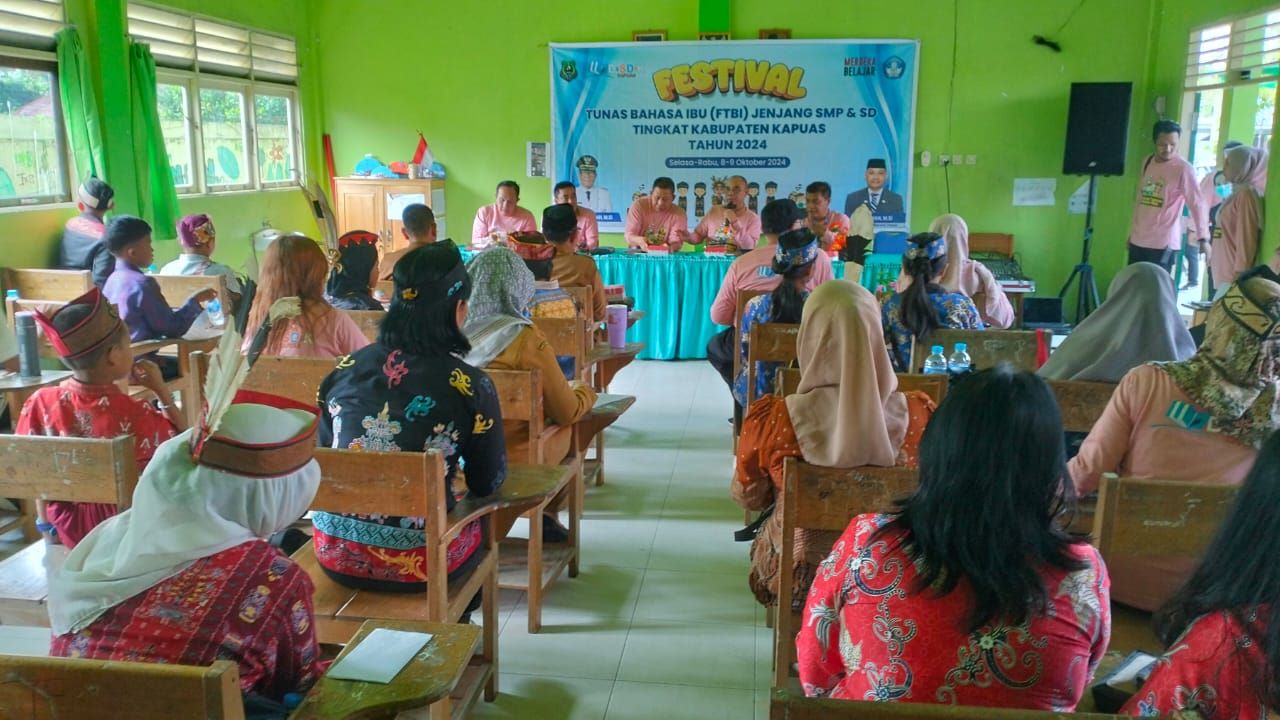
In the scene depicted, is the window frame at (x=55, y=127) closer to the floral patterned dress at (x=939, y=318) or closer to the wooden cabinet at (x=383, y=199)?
the wooden cabinet at (x=383, y=199)

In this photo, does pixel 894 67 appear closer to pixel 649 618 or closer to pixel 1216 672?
pixel 649 618

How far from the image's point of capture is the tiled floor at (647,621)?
261 centimetres

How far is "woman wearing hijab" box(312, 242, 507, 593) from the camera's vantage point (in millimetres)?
2199

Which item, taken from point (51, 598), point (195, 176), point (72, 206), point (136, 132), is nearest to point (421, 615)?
point (51, 598)

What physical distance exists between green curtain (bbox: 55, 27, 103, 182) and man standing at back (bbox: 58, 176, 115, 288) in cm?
36

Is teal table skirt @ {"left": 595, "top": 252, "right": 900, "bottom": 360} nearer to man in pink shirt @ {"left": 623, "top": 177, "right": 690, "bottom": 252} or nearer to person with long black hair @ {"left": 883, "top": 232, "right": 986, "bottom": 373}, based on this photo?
man in pink shirt @ {"left": 623, "top": 177, "right": 690, "bottom": 252}

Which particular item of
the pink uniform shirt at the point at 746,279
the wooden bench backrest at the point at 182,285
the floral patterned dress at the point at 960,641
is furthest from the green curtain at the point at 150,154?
the floral patterned dress at the point at 960,641

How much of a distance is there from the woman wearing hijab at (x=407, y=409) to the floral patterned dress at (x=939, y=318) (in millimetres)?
2032

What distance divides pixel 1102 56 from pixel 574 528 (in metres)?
6.73

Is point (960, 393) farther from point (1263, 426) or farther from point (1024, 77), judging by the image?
point (1024, 77)

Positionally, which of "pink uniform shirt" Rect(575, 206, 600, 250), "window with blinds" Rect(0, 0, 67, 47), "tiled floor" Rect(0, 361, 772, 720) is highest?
"window with blinds" Rect(0, 0, 67, 47)

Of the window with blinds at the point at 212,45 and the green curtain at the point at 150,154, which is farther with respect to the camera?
the window with blinds at the point at 212,45

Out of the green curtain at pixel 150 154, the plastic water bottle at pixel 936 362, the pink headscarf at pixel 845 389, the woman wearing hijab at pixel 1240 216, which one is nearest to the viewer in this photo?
the pink headscarf at pixel 845 389

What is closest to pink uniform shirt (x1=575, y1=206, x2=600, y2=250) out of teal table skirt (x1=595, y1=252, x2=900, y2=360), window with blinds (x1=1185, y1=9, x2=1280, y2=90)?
teal table skirt (x1=595, y1=252, x2=900, y2=360)
